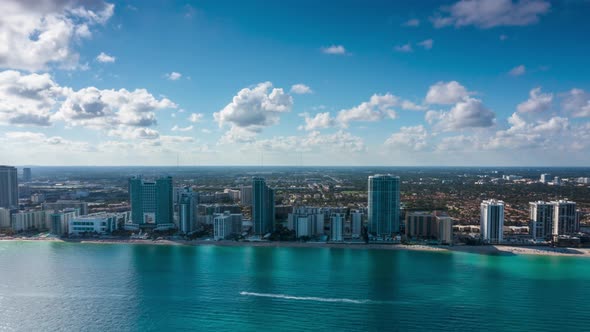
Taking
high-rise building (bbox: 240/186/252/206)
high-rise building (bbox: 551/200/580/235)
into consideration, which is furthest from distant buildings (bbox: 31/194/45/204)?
high-rise building (bbox: 551/200/580/235)

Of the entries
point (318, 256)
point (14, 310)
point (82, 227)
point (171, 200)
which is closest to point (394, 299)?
point (318, 256)

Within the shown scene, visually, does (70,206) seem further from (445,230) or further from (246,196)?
(445,230)

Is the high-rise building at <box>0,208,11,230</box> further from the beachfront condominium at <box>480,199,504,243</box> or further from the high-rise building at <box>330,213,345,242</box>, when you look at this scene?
the beachfront condominium at <box>480,199,504,243</box>

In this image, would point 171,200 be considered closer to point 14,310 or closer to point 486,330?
point 14,310

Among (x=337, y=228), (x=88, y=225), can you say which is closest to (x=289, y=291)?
(x=337, y=228)

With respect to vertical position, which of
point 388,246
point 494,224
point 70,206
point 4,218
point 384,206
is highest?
point 384,206

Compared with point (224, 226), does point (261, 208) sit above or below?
above
